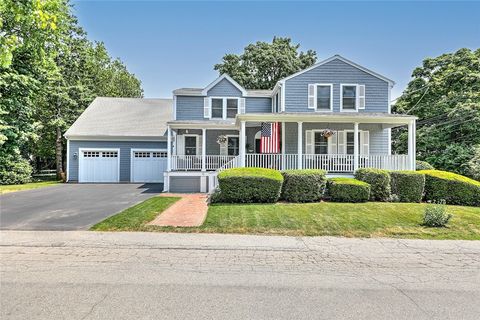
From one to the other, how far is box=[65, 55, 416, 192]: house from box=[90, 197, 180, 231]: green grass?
4823mm

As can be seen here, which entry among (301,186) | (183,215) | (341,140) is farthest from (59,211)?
(341,140)

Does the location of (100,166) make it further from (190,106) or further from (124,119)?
(190,106)

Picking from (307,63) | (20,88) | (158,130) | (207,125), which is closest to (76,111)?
(20,88)

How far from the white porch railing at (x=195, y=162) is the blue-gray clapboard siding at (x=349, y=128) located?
370cm

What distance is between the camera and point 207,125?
654 inches

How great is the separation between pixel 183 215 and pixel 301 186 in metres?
4.90

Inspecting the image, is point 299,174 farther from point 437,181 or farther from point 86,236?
A: point 86,236

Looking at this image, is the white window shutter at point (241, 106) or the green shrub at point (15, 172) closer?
the white window shutter at point (241, 106)

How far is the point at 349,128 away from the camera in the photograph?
17.2 meters

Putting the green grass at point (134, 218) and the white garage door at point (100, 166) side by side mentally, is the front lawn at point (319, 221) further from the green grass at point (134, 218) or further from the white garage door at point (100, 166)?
the white garage door at point (100, 166)

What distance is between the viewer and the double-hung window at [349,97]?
17.4 meters

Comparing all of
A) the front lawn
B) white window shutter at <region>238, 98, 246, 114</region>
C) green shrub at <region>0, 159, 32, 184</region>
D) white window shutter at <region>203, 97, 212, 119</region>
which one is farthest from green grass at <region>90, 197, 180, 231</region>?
green shrub at <region>0, 159, 32, 184</region>

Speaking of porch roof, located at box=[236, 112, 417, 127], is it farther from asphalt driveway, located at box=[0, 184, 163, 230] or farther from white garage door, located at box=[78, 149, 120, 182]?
white garage door, located at box=[78, 149, 120, 182]

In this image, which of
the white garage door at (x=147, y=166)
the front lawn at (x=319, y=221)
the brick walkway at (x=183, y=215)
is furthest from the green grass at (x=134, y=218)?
the white garage door at (x=147, y=166)
